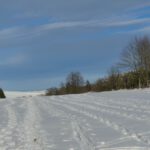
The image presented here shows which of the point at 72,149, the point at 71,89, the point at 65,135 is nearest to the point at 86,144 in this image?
the point at 72,149

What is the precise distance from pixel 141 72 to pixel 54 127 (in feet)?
274

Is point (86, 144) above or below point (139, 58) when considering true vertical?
below

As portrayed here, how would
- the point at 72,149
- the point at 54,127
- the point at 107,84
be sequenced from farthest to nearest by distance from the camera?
1. the point at 107,84
2. the point at 54,127
3. the point at 72,149

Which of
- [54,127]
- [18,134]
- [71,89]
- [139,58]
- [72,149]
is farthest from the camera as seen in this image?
[71,89]

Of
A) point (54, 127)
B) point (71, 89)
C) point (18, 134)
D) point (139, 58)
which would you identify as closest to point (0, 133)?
point (18, 134)

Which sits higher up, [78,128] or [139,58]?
[139,58]

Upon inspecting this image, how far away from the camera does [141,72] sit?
96.8 meters

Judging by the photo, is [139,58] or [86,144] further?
[139,58]

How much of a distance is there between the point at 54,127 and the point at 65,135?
2.37 metres

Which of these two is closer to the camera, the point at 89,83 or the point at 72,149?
the point at 72,149

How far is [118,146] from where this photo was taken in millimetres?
9500

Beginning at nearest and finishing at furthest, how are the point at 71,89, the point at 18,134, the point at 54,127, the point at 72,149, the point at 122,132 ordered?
the point at 72,149 → the point at 122,132 → the point at 18,134 → the point at 54,127 → the point at 71,89

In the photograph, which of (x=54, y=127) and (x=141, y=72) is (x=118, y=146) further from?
(x=141, y=72)

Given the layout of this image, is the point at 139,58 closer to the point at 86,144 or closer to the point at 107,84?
the point at 107,84
